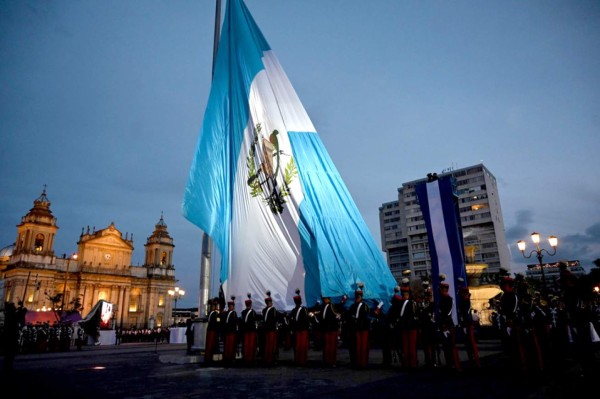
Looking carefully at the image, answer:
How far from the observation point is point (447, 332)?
26.3 ft

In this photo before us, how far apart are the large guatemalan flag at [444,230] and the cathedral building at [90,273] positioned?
53244mm

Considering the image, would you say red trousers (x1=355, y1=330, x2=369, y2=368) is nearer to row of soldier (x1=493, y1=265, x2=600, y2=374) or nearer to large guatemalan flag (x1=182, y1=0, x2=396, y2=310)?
large guatemalan flag (x1=182, y1=0, x2=396, y2=310)

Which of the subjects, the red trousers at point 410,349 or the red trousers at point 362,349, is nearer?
the red trousers at point 410,349

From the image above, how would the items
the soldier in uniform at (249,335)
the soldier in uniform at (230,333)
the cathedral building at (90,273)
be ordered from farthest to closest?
the cathedral building at (90,273) → the soldier in uniform at (230,333) → the soldier in uniform at (249,335)

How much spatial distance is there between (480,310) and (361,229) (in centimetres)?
2467

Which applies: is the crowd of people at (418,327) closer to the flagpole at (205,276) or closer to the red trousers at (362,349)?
the red trousers at (362,349)

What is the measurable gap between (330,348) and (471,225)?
8339 cm

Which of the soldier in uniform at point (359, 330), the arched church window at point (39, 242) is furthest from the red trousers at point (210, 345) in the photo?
the arched church window at point (39, 242)

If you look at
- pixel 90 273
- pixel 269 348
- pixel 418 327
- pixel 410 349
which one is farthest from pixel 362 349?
pixel 90 273

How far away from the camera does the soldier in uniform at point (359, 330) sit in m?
8.98

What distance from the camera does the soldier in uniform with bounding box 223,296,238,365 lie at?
10523mm

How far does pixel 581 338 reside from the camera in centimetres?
652

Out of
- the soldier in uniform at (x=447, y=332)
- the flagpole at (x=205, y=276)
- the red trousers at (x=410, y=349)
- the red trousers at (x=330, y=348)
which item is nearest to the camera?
the soldier in uniform at (x=447, y=332)

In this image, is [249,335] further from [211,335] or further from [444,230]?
[444,230]
